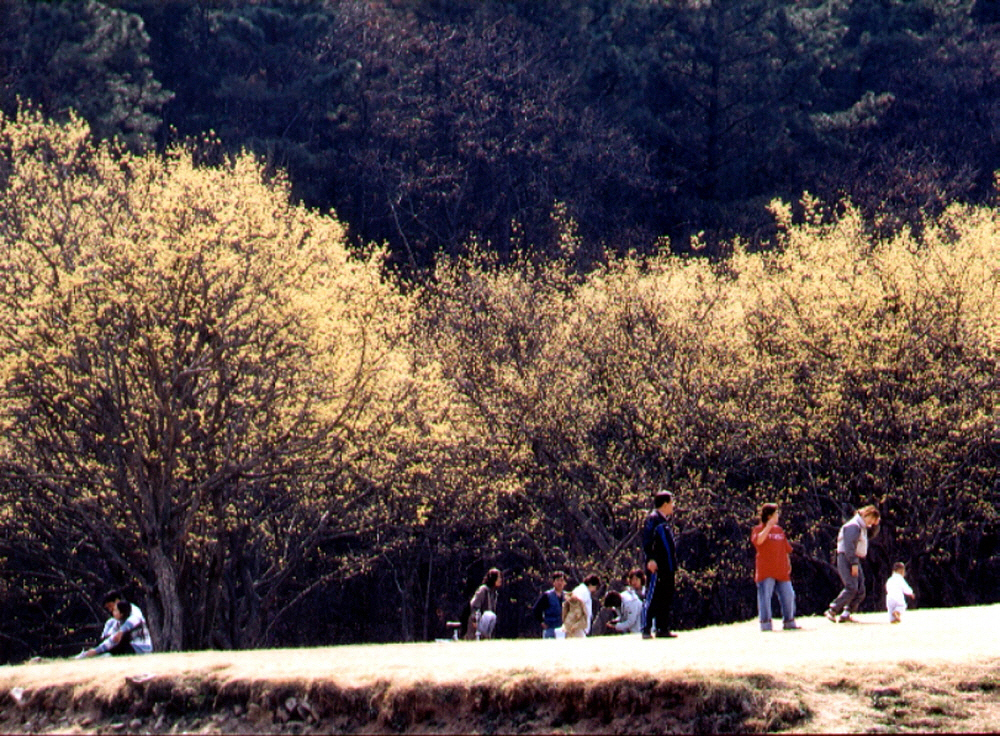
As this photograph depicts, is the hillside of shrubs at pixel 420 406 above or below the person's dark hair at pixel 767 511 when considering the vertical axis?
above

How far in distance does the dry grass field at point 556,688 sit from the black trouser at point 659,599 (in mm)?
363

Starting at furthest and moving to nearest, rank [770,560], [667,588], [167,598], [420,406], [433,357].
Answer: [433,357], [420,406], [167,598], [770,560], [667,588]

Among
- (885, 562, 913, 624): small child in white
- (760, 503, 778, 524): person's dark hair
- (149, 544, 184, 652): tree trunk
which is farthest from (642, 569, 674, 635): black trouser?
(149, 544, 184, 652): tree trunk

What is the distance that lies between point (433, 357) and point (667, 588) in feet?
83.1

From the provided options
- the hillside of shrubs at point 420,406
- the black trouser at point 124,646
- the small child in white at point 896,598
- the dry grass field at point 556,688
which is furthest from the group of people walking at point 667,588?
the hillside of shrubs at point 420,406

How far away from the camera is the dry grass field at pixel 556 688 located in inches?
663

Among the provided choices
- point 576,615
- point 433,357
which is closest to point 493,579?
point 576,615

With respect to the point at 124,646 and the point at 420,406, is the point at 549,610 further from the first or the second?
the point at 420,406

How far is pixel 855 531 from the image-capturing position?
77.3 ft

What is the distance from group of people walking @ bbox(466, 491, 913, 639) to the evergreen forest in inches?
324

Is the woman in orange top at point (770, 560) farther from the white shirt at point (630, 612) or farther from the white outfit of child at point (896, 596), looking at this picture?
the white shirt at point (630, 612)

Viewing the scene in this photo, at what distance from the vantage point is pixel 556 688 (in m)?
18.0

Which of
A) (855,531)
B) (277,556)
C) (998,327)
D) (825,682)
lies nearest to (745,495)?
(998,327)

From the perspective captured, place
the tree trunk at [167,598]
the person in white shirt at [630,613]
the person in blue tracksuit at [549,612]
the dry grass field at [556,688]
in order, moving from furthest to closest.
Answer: the tree trunk at [167,598] → the person in blue tracksuit at [549,612] → the person in white shirt at [630,613] → the dry grass field at [556,688]
